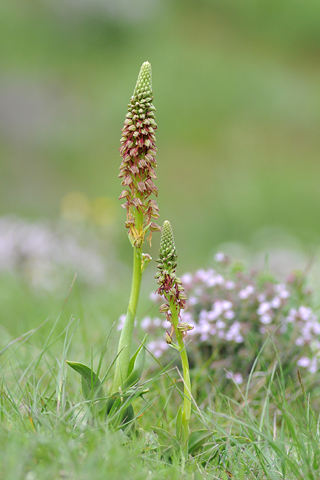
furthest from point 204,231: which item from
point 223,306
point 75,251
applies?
point 223,306

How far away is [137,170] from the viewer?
6.29ft

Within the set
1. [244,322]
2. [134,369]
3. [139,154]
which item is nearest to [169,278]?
[134,369]

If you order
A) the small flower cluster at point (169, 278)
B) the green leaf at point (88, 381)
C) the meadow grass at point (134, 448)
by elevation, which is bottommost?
the meadow grass at point (134, 448)

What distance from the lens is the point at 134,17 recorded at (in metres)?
18.3

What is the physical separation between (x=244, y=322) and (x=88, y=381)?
139cm

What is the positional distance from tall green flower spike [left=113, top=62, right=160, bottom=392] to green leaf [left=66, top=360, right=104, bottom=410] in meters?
0.07

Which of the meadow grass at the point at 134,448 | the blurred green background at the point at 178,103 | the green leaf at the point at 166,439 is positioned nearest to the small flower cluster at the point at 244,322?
the meadow grass at the point at 134,448

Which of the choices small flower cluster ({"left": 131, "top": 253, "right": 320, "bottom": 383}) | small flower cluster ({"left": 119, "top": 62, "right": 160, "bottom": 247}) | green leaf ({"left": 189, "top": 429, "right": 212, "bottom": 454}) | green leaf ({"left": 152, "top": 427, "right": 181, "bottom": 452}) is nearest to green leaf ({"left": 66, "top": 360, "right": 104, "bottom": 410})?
Result: green leaf ({"left": 152, "top": 427, "right": 181, "bottom": 452})

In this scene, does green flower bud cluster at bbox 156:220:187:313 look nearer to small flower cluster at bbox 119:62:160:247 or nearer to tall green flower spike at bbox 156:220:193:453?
tall green flower spike at bbox 156:220:193:453

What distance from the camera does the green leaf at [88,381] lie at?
1853 millimetres

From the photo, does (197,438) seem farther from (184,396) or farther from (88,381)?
(88,381)

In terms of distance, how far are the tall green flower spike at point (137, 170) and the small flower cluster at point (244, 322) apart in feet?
3.36

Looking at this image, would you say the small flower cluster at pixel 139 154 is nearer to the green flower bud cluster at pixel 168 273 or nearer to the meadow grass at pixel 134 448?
the green flower bud cluster at pixel 168 273

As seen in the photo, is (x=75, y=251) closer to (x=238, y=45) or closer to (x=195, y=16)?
(x=238, y=45)
